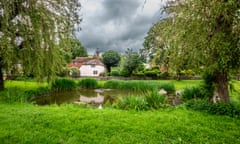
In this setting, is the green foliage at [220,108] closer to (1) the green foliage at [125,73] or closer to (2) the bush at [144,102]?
(2) the bush at [144,102]

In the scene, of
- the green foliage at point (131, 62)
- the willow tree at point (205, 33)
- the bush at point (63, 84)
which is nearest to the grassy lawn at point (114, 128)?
the willow tree at point (205, 33)

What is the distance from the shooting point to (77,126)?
186 inches

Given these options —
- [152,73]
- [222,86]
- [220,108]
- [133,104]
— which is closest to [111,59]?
[152,73]

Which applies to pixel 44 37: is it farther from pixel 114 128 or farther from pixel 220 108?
pixel 220 108

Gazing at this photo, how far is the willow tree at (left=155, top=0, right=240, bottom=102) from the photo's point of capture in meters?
4.06

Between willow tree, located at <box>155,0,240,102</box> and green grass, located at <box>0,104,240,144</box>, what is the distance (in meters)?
1.61

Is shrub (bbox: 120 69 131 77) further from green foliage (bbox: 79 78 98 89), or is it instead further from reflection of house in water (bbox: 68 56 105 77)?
green foliage (bbox: 79 78 98 89)

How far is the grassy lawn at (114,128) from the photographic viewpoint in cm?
405

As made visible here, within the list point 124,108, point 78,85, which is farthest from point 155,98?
point 78,85

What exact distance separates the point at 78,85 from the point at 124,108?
1297 cm

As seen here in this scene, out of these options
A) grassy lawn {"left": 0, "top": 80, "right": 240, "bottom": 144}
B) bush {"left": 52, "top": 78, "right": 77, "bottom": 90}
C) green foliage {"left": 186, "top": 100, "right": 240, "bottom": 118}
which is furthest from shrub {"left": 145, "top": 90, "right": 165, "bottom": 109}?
bush {"left": 52, "top": 78, "right": 77, "bottom": 90}

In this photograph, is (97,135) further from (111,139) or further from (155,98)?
(155,98)

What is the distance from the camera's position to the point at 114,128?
4.67 m

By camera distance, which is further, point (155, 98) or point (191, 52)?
point (155, 98)
